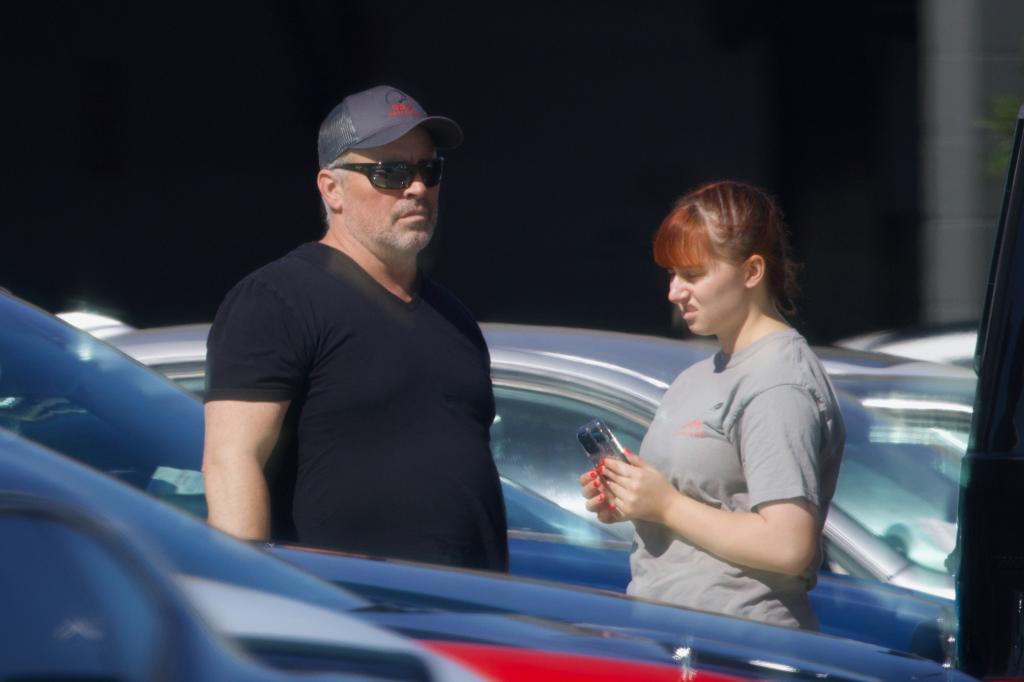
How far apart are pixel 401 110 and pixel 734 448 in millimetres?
953

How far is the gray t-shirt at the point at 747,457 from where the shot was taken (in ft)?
9.50

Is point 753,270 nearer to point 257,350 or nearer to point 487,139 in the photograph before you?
point 257,350

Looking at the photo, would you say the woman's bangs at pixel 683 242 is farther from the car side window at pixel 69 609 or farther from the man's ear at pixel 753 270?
the car side window at pixel 69 609

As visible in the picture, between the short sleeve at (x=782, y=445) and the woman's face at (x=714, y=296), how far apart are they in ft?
0.63

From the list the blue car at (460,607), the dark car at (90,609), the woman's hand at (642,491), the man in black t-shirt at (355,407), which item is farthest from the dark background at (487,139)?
the dark car at (90,609)

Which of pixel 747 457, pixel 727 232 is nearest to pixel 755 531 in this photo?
pixel 747 457

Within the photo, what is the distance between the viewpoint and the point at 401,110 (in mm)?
3338

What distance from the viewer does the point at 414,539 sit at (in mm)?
3076

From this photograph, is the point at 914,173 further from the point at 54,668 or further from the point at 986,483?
the point at 54,668

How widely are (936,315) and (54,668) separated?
831 cm

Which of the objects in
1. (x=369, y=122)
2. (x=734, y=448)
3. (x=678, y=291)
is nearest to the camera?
(x=734, y=448)

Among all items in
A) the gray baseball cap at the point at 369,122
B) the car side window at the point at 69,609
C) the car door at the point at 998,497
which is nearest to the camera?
the car side window at the point at 69,609

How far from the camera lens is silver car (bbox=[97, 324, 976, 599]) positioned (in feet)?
12.9

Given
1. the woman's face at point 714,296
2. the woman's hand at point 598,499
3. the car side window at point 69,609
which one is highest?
the woman's face at point 714,296
